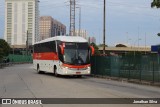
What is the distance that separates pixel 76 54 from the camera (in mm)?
33562

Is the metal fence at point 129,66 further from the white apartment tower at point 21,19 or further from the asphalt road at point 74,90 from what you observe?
the white apartment tower at point 21,19

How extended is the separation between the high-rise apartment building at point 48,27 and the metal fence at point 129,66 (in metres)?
89.0

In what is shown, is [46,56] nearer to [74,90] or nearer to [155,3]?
[155,3]

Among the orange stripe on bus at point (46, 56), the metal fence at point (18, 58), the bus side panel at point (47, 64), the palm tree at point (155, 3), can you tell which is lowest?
the metal fence at point (18, 58)

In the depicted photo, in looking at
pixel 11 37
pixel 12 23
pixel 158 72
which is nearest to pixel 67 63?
pixel 158 72

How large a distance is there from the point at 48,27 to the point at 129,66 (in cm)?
10654

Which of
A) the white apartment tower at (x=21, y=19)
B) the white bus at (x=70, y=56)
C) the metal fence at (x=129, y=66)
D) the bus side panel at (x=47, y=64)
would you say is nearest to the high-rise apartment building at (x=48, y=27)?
the white apartment tower at (x=21, y=19)

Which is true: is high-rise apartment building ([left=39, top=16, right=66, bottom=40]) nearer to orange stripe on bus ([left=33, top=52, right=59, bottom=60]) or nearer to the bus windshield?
orange stripe on bus ([left=33, top=52, right=59, bottom=60])

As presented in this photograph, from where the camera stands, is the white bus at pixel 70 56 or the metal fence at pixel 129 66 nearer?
the metal fence at pixel 129 66

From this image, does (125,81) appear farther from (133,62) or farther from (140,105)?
(140,105)

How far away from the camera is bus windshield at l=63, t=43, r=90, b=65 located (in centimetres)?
3328

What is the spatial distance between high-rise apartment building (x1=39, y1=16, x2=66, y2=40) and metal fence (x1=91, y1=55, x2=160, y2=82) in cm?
8902

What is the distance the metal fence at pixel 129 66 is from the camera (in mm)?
27359

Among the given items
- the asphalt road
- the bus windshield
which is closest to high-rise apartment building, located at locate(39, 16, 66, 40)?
the bus windshield
